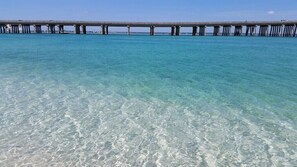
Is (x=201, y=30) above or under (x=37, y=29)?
above

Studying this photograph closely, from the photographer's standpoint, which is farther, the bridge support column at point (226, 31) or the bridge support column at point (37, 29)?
the bridge support column at point (226, 31)

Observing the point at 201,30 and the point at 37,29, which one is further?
→ the point at 37,29

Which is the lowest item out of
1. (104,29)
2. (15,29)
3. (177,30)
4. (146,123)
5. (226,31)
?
(146,123)

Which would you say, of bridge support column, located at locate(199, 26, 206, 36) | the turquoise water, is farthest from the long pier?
the turquoise water

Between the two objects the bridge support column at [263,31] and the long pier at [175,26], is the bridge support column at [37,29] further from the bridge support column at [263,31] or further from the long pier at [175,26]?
the bridge support column at [263,31]

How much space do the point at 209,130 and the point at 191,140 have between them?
0.93m

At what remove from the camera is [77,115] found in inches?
363

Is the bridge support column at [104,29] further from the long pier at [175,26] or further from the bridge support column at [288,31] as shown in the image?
the bridge support column at [288,31]

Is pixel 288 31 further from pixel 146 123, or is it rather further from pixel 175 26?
pixel 146 123

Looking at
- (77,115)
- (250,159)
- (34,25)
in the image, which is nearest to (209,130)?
(250,159)

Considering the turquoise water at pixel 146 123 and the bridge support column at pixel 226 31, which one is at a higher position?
the bridge support column at pixel 226 31

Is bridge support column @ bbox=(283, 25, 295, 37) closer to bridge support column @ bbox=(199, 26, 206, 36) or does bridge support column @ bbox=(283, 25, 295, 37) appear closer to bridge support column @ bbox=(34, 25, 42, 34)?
bridge support column @ bbox=(199, 26, 206, 36)

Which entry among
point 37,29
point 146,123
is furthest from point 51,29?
point 146,123

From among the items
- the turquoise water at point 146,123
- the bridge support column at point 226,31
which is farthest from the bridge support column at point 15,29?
the turquoise water at point 146,123
